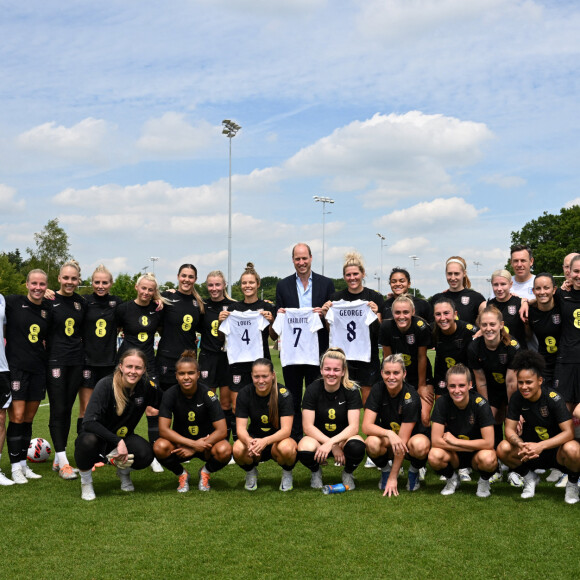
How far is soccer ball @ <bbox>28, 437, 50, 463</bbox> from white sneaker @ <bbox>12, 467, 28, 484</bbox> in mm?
772

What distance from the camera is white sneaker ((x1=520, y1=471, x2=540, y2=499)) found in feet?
15.5

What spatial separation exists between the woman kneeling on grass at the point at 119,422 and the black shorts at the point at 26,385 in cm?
87

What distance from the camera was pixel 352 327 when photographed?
608 cm

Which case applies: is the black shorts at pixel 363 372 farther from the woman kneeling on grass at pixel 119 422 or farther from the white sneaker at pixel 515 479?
the woman kneeling on grass at pixel 119 422

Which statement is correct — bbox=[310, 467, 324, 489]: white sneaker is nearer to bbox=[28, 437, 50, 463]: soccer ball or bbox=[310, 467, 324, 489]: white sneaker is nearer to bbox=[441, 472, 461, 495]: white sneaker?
bbox=[441, 472, 461, 495]: white sneaker

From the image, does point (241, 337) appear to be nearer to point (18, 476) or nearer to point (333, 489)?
point (333, 489)

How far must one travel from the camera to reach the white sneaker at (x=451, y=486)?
4844mm

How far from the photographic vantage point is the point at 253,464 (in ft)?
16.6

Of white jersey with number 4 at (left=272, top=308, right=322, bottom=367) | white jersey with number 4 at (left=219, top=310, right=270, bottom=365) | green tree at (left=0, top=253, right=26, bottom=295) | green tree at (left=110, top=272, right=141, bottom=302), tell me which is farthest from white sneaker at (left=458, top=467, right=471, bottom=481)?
green tree at (left=110, top=272, right=141, bottom=302)

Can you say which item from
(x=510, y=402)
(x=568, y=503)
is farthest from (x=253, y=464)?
(x=568, y=503)

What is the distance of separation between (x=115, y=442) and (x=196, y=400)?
75cm

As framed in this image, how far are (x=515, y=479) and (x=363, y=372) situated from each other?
5.74 feet

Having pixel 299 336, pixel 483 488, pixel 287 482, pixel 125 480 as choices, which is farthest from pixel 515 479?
pixel 125 480

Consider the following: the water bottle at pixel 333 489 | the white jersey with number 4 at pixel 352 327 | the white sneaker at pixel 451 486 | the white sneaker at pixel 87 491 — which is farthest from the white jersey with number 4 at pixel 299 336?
the white sneaker at pixel 87 491
